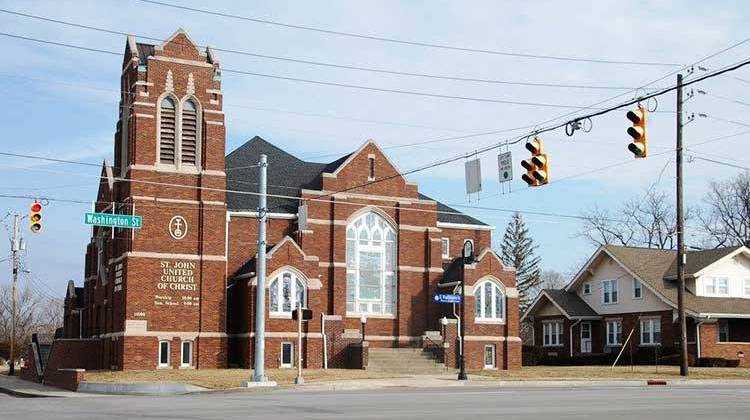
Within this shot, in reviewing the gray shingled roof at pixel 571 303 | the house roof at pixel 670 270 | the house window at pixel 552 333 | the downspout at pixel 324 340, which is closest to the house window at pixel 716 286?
the house roof at pixel 670 270

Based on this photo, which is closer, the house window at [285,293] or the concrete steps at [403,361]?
the house window at [285,293]

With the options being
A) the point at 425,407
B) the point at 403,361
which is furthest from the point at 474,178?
the point at 403,361

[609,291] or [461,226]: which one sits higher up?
[461,226]

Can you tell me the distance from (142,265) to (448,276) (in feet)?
55.2

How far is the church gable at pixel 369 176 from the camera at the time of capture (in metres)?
50.2

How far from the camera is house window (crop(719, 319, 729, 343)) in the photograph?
57.6 m

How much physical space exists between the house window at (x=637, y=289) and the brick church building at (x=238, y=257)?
492 inches

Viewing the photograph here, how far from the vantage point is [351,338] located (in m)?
48.0

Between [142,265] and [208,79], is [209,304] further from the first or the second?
[208,79]

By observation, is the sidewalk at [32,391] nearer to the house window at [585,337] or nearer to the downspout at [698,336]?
the house window at [585,337]

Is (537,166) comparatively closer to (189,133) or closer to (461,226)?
(189,133)

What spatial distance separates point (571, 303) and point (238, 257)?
1006 inches

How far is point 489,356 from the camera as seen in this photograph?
5116 centimetres

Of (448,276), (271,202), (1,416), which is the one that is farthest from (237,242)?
(1,416)
